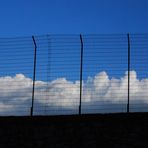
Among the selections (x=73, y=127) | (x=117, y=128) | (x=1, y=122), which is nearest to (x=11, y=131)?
(x=1, y=122)

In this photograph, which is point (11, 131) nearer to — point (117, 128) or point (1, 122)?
point (1, 122)

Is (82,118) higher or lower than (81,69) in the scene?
lower

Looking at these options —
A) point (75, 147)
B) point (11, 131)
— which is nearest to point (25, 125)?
point (11, 131)

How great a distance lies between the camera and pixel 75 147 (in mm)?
16922

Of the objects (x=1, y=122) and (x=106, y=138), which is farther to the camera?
(x=1, y=122)

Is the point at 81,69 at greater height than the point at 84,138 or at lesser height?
greater

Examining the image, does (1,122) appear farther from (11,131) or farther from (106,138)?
(106,138)

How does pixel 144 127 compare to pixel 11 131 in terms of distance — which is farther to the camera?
pixel 11 131

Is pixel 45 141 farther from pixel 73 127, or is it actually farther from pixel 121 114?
pixel 121 114

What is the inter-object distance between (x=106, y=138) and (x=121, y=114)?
0.74 m

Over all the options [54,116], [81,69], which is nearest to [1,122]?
[54,116]

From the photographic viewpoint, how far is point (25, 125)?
57.9 feet

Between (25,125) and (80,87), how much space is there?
185cm

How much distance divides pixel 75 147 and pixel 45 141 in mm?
886
